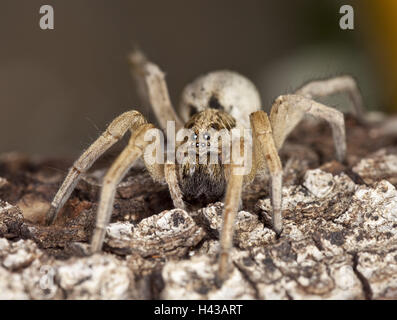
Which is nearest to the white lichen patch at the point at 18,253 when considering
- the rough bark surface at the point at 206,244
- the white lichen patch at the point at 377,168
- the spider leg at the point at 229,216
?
the rough bark surface at the point at 206,244

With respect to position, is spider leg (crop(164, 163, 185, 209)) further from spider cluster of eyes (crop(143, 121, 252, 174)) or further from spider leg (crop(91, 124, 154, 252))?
spider leg (crop(91, 124, 154, 252))

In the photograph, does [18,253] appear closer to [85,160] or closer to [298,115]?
[85,160]

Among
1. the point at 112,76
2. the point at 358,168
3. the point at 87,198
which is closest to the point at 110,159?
the point at 87,198

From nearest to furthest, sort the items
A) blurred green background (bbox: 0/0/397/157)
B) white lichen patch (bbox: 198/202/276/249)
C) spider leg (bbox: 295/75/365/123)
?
white lichen patch (bbox: 198/202/276/249), spider leg (bbox: 295/75/365/123), blurred green background (bbox: 0/0/397/157)

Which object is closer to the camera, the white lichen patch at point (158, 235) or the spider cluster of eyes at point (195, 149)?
the white lichen patch at point (158, 235)

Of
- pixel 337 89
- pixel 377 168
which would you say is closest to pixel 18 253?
pixel 377 168

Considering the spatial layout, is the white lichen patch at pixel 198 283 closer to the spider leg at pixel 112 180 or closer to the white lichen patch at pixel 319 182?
the spider leg at pixel 112 180

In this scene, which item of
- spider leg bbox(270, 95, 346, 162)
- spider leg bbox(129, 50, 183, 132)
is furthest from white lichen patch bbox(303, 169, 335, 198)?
spider leg bbox(129, 50, 183, 132)
